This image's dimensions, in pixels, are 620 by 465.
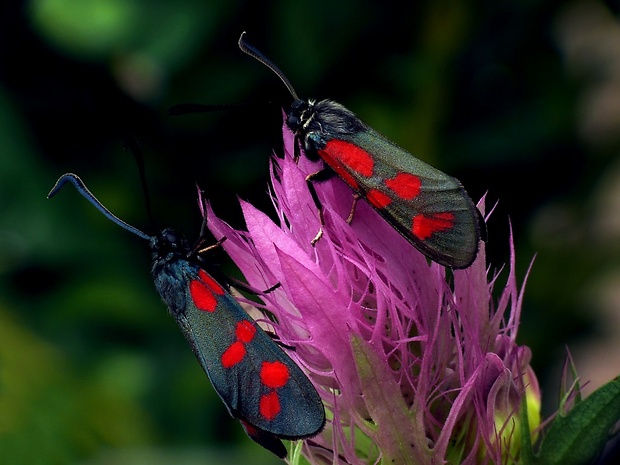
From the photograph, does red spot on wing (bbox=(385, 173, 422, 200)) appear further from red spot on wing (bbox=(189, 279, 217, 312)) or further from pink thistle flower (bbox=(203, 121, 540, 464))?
red spot on wing (bbox=(189, 279, 217, 312))

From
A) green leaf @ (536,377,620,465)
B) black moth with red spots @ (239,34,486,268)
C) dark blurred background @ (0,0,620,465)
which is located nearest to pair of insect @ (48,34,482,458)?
black moth with red spots @ (239,34,486,268)

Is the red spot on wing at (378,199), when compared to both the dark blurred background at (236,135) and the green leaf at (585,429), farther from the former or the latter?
the dark blurred background at (236,135)

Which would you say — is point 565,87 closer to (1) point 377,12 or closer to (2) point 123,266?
(1) point 377,12

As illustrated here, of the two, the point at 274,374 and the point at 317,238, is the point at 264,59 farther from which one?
the point at 274,374

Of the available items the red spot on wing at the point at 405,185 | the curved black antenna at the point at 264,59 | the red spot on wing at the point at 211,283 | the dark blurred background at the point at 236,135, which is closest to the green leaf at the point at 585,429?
the red spot on wing at the point at 405,185

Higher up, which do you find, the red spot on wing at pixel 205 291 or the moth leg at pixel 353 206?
the moth leg at pixel 353 206

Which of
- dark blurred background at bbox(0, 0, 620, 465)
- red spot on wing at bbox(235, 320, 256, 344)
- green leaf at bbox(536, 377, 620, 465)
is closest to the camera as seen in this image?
green leaf at bbox(536, 377, 620, 465)

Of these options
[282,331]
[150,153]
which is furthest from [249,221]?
[150,153]
